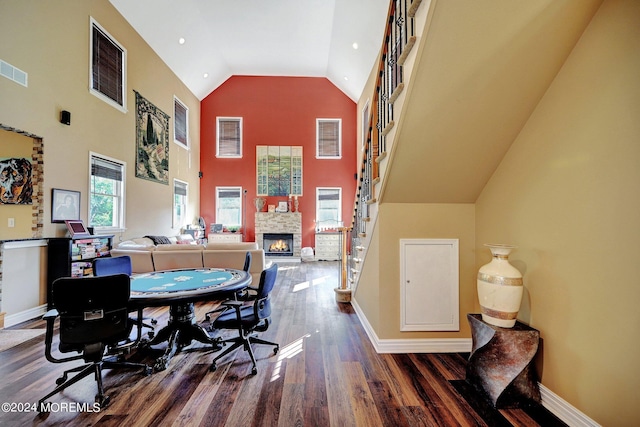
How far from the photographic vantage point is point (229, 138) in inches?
350

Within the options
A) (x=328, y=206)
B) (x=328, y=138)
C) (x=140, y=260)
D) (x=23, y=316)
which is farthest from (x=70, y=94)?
(x=328, y=206)

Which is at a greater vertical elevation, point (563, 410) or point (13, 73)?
point (13, 73)

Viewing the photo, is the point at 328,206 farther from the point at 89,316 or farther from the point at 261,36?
the point at 89,316

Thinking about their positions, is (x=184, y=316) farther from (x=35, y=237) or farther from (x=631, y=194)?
(x=631, y=194)

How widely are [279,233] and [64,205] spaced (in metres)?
5.34

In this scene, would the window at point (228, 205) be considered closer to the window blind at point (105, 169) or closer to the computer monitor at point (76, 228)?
the window blind at point (105, 169)

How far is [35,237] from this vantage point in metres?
3.49

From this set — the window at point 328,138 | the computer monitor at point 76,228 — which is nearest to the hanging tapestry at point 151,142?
the computer monitor at point 76,228

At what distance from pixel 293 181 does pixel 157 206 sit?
4.07 m

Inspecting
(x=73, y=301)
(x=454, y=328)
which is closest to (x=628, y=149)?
(x=454, y=328)

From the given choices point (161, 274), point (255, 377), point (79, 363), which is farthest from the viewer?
point (161, 274)

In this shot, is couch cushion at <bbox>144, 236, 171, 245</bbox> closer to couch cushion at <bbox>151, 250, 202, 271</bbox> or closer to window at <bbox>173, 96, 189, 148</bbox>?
couch cushion at <bbox>151, 250, 202, 271</bbox>

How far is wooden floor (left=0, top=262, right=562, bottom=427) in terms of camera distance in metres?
1.69

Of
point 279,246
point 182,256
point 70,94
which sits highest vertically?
point 70,94
